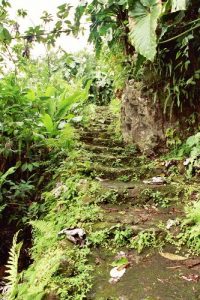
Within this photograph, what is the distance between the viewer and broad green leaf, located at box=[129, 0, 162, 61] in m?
3.39

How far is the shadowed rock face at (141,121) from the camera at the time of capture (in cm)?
453

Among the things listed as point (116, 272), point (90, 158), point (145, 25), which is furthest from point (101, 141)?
point (116, 272)

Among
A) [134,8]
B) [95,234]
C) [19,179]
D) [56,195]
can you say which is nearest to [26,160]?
[19,179]

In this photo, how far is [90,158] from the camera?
4.32 meters

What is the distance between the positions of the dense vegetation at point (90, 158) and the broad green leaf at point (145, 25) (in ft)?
0.04

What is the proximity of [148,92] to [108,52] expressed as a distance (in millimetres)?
1373

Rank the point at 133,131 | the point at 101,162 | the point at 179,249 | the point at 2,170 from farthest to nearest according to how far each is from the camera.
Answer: the point at 133,131 → the point at 101,162 → the point at 2,170 → the point at 179,249

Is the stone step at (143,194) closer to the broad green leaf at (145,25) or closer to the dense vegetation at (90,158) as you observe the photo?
the dense vegetation at (90,158)

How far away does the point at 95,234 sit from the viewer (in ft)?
8.94

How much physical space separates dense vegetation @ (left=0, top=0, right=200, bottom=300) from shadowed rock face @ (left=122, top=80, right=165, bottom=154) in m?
0.15

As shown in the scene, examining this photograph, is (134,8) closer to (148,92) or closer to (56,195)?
(148,92)

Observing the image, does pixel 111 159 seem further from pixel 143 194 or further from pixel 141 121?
pixel 143 194

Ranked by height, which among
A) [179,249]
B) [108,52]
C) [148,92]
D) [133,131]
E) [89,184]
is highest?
[108,52]

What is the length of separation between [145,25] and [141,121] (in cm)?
158
